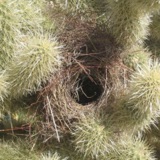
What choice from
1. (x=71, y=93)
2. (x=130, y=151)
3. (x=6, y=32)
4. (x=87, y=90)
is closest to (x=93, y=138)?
(x=130, y=151)

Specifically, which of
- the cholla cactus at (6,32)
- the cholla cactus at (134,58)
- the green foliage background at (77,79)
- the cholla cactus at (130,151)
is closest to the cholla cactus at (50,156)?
the green foliage background at (77,79)

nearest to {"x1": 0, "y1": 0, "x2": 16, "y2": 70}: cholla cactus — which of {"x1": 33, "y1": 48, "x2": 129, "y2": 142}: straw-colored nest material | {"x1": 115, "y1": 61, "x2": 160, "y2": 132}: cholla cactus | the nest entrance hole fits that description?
{"x1": 33, "y1": 48, "x2": 129, "y2": 142}: straw-colored nest material

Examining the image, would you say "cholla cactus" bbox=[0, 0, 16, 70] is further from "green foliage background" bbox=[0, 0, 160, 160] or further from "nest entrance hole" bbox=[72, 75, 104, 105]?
"nest entrance hole" bbox=[72, 75, 104, 105]

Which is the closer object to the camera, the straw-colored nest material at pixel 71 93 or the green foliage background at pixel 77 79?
the green foliage background at pixel 77 79

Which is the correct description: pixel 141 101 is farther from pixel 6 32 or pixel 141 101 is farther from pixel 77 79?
pixel 6 32

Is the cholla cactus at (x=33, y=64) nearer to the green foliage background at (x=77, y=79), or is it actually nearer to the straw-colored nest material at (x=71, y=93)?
the green foliage background at (x=77, y=79)

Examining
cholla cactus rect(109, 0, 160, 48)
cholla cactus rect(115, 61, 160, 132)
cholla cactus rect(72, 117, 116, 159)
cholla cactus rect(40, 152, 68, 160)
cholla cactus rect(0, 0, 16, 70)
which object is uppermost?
cholla cactus rect(109, 0, 160, 48)

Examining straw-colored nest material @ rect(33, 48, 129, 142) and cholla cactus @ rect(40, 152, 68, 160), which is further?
straw-colored nest material @ rect(33, 48, 129, 142)
